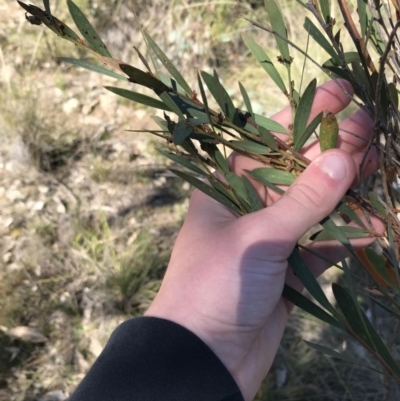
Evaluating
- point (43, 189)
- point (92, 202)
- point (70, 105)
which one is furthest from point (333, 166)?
point (70, 105)

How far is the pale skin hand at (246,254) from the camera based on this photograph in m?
0.70

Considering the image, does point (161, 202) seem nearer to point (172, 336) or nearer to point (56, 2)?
point (172, 336)

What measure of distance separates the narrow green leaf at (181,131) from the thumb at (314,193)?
0.22 metres

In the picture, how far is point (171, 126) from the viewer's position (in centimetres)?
57

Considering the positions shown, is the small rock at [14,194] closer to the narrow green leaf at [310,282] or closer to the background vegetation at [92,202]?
the background vegetation at [92,202]

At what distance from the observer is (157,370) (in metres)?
0.82

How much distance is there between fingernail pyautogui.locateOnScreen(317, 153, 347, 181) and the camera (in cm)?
66

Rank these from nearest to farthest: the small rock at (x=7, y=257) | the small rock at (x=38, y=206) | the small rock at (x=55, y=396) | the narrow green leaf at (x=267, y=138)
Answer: the narrow green leaf at (x=267, y=138) < the small rock at (x=55, y=396) < the small rock at (x=7, y=257) < the small rock at (x=38, y=206)

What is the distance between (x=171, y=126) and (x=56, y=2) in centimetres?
195

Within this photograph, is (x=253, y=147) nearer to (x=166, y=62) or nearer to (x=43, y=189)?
(x=166, y=62)

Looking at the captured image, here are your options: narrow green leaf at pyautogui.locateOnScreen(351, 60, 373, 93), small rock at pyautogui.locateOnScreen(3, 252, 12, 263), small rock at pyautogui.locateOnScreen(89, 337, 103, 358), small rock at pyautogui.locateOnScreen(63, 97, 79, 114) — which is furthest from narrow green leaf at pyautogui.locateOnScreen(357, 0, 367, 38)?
small rock at pyautogui.locateOnScreen(63, 97, 79, 114)

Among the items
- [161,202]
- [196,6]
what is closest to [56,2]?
[196,6]

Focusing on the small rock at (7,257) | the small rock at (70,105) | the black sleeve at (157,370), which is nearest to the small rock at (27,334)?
the small rock at (7,257)

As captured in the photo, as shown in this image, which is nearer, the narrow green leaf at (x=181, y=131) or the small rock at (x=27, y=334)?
the narrow green leaf at (x=181, y=131)
